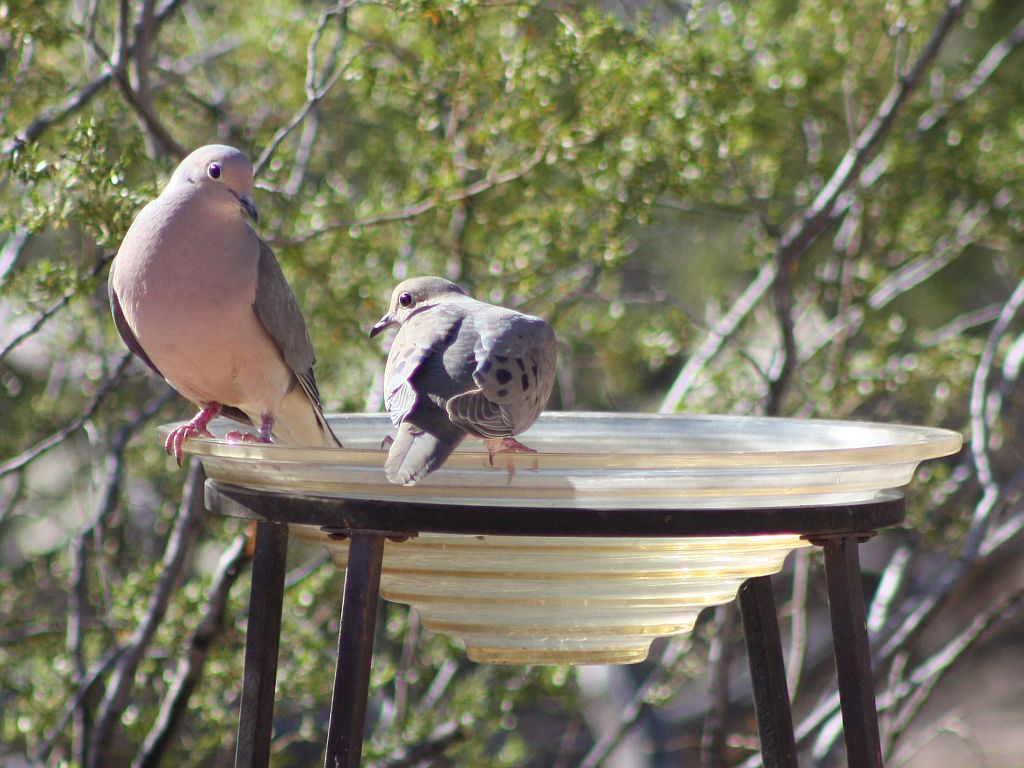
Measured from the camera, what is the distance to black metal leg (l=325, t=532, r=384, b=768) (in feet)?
5.27

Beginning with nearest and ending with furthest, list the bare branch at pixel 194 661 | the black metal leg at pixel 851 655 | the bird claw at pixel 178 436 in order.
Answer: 1. the black metal leg at pixel 851 655
2. the bird claw at pixel 178 436
3. the bare branch at pixel 194 661

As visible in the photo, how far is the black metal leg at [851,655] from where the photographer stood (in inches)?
67.2

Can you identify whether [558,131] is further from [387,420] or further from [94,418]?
[94,418]

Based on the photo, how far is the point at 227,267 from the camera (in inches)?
91.2

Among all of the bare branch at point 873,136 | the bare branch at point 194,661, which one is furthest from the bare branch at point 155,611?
the bare branch at point 873,136

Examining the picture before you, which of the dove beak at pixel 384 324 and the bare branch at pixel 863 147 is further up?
the bare branch at pixel 863 147

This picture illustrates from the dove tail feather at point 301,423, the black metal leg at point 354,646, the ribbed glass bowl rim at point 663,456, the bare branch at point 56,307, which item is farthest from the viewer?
the bare branch at point 56,307

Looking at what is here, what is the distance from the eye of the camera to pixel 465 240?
169 inches

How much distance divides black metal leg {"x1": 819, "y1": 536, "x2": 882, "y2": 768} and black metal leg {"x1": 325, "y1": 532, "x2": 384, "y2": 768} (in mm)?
674

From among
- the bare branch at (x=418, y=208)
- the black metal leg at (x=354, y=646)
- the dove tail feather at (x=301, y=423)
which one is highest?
the bare branch at (x=418, y=208)

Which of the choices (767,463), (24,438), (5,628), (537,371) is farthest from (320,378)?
(767,463)

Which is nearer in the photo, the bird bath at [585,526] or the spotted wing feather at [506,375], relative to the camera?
the bird bath at [585,526]

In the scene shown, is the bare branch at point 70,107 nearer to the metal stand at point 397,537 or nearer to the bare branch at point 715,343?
the metal stand at point 397,537

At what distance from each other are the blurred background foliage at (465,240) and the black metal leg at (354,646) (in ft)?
4.06
